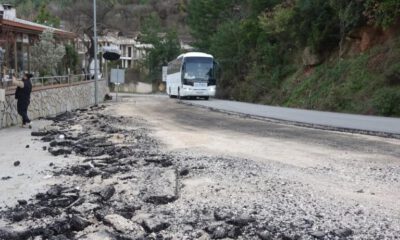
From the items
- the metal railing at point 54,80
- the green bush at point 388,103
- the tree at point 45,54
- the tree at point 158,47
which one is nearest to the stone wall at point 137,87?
the tree at point 158,47

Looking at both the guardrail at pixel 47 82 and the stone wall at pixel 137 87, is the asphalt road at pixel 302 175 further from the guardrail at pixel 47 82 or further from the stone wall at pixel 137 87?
the stone wall at pixel 137 87

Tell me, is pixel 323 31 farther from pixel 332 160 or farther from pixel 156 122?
pixel 332 160

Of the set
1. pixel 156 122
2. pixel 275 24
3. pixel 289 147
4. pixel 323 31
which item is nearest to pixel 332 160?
pixel 289 147

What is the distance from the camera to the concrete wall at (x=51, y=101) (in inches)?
789

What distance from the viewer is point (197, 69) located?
4266 centimetres

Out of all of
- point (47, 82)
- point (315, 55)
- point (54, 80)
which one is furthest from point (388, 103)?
point (54, 80)

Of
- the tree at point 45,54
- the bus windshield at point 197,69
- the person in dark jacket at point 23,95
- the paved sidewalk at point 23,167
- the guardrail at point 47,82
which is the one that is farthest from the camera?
the bus windshield at point 197,69

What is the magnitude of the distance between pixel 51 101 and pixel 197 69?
1848cm

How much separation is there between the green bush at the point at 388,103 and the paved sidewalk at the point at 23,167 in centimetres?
1584

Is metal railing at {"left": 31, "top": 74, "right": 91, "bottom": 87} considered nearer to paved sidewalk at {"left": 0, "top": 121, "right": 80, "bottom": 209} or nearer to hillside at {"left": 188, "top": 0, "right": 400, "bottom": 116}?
paved sidewalk at {"left": 0, "top": 121, "right": 80, "bottom": 209}

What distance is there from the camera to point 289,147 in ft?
44.9

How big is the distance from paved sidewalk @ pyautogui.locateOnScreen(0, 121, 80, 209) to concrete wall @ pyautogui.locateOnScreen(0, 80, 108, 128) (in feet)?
8.03

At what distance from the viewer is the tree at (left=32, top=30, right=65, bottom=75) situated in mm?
30062

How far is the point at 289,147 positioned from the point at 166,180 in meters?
5.05
